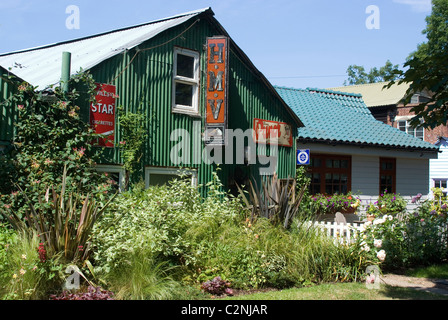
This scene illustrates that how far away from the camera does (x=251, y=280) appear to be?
8.01 metres

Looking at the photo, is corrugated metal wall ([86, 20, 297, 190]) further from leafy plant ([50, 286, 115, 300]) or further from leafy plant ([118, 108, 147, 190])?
leafy plant ([50, 286, 115, 300])

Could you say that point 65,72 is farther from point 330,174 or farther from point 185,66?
point 330,174

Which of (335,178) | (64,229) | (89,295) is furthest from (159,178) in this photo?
(335,178)

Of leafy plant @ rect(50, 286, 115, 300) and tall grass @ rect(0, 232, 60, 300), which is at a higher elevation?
tall grass @ rect(0, 232, 60, 300)

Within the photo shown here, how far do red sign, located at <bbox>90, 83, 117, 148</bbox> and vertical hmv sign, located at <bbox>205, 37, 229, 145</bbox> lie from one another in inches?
90.5

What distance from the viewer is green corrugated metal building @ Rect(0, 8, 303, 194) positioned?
33.4 feet

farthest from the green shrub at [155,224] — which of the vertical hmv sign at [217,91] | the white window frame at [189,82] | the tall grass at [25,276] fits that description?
the white window frame at [189,82]

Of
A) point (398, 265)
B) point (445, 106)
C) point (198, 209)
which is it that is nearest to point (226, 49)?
point (198, 209)

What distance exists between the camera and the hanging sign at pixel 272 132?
12.6 meters

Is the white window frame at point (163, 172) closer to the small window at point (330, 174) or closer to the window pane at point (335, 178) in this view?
the small window at point (330, 174)

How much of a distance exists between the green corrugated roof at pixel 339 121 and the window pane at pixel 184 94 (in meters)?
4.25

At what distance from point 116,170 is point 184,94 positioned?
2582 millimetres

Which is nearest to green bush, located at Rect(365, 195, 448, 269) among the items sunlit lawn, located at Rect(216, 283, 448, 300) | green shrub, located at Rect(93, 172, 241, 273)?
sunlit lawn, located at Rect(216, 283, 448, 300)
